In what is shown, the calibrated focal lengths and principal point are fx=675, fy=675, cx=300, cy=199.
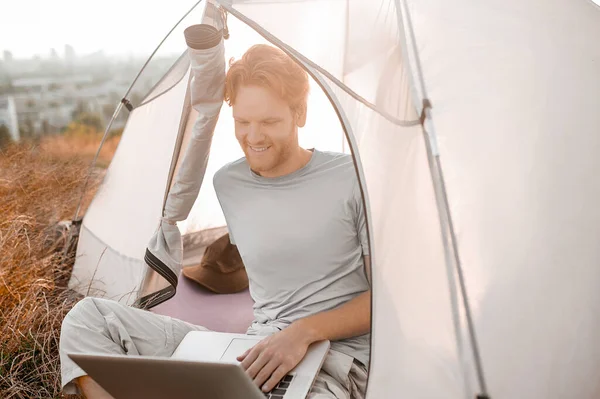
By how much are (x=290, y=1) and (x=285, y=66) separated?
0.92 ft

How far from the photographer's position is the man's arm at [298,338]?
1.40m

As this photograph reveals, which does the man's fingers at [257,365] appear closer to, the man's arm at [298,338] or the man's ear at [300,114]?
the man's arm at [298,338]

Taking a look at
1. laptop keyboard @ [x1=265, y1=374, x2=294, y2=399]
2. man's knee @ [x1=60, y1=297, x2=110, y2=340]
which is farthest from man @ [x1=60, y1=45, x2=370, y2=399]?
laptop keyboard @ [x1=265, y1=374, x2=294, y2=399]

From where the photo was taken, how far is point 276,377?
138 cm

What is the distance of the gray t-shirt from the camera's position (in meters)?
1.59

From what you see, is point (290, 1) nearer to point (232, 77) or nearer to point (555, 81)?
point (232, 77)

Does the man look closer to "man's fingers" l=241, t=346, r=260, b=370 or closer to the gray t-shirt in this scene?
the gray t-shirt

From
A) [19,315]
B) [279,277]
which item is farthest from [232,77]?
[19,315]

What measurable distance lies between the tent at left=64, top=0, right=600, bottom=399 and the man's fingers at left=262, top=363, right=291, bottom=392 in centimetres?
20

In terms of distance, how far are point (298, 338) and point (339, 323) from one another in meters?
0.11

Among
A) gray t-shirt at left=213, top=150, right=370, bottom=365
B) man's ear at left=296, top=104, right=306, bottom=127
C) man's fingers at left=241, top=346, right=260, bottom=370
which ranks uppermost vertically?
man's ear at left=296, top=104, right=306, bottom=127

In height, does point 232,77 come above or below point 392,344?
above

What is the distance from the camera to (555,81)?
144 centimetres

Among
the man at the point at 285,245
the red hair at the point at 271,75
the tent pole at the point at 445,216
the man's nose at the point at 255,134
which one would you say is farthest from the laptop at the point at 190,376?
the red hair at the point at 271,75
